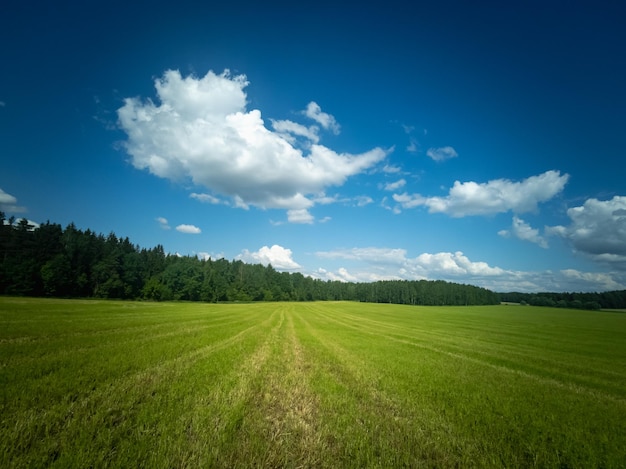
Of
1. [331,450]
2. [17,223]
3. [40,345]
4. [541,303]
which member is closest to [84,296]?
[17,223]

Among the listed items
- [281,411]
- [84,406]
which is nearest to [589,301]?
[281,411]

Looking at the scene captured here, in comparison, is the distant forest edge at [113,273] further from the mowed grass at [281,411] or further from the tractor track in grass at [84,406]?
the tractor track in grass at [84,406]

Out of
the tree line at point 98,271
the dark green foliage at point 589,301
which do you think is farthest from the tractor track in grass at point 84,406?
the dark green foliage at point 589,301

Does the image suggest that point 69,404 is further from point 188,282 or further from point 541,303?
point 541,303


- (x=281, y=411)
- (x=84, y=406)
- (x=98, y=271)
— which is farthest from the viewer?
(x=98, y=271)

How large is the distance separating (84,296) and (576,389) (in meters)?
95.3

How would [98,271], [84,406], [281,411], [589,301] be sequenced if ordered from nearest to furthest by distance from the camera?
[84,406] → [281,411] → [98,271] → [589,301]

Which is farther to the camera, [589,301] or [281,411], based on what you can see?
[589,301]

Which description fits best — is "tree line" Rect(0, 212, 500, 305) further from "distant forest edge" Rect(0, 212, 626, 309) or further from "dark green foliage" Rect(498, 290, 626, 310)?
"dark green foliage" Rect(498, 290, 626, 310)

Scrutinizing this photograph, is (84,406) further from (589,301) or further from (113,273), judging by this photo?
(589,301)

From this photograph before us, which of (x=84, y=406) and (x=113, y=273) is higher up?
(x=113, y=273)

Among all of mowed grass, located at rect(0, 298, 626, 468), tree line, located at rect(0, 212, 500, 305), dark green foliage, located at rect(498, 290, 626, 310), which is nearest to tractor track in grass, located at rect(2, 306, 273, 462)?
mowed grass, located at rect(0, 298, 626, 468)

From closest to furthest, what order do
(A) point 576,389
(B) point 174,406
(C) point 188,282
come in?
(B) point 174,406 → (A) point 576,389 → (C) point 188,282

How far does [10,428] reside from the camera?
15.3ft
